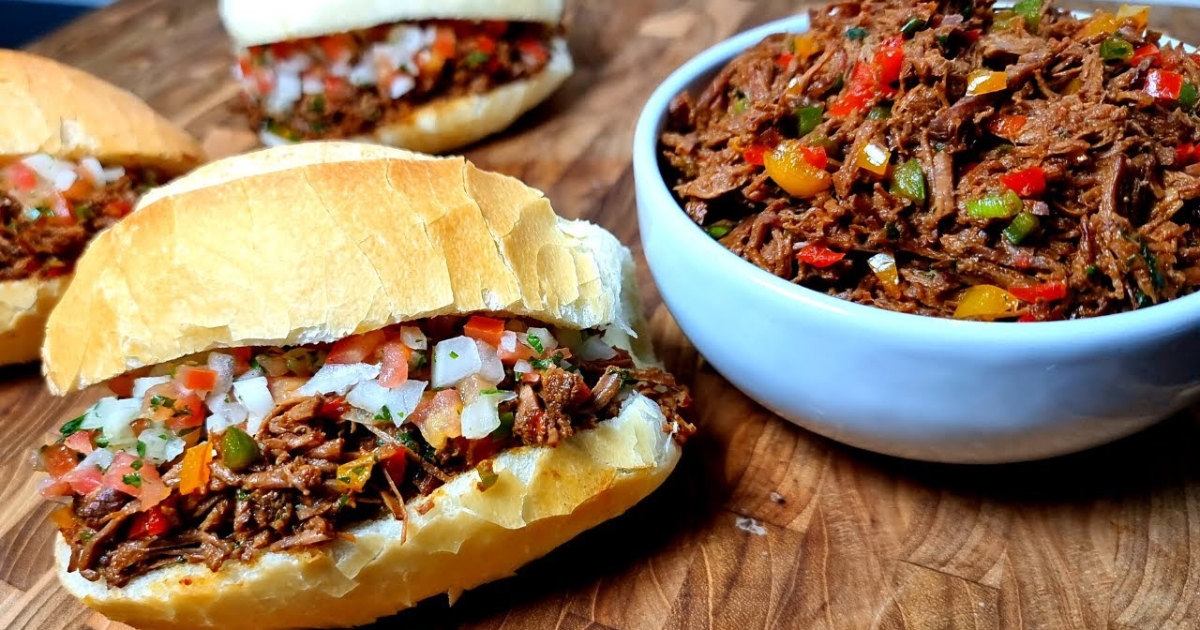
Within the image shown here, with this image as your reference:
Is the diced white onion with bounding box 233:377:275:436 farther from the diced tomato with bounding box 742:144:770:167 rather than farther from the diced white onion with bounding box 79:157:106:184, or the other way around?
the diced white onion with bounding box 79:157:106:184

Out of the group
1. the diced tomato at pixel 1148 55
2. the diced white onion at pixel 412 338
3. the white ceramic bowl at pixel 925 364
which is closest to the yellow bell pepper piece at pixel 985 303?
the white ceramic bowl at pixel 925 364

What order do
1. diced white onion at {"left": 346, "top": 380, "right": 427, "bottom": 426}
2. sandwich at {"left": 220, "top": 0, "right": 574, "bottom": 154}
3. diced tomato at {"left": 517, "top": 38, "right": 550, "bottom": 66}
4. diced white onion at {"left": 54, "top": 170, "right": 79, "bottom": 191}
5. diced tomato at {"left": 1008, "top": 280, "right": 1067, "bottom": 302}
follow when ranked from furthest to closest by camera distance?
diced tomato at {"left": 517, "top": 38, "right": 550, "bottom": 66}, sandwich at {"left": 220, "top": 0, "right": 574, "bottom": 154}, diced white onion at {"left": 54, "top": 170, "right": 79, "bottom": 191}, diced white onion at {"left": 346, "top": 380, "right": 427, "bottom": 426}, diced tomato at {"left": 1008, "top": 280, "right": 1067, "bottom": 302}

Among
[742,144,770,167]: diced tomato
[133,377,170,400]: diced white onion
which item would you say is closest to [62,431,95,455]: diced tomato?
[133,377,170,400]: diced white onion

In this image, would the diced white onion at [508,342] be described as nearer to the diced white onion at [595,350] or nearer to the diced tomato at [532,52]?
the diced white onion at [595,350]

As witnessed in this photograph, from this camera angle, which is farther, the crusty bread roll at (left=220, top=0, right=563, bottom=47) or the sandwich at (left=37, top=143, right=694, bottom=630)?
the crusty bread roll at (left=220, top=0, right=563, bottom=47)

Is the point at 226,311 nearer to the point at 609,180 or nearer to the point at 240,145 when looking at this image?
the point at 609,180

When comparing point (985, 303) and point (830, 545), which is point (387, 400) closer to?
point (830, 545)

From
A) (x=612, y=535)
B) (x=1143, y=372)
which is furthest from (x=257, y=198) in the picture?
(x=1143, y=372)
